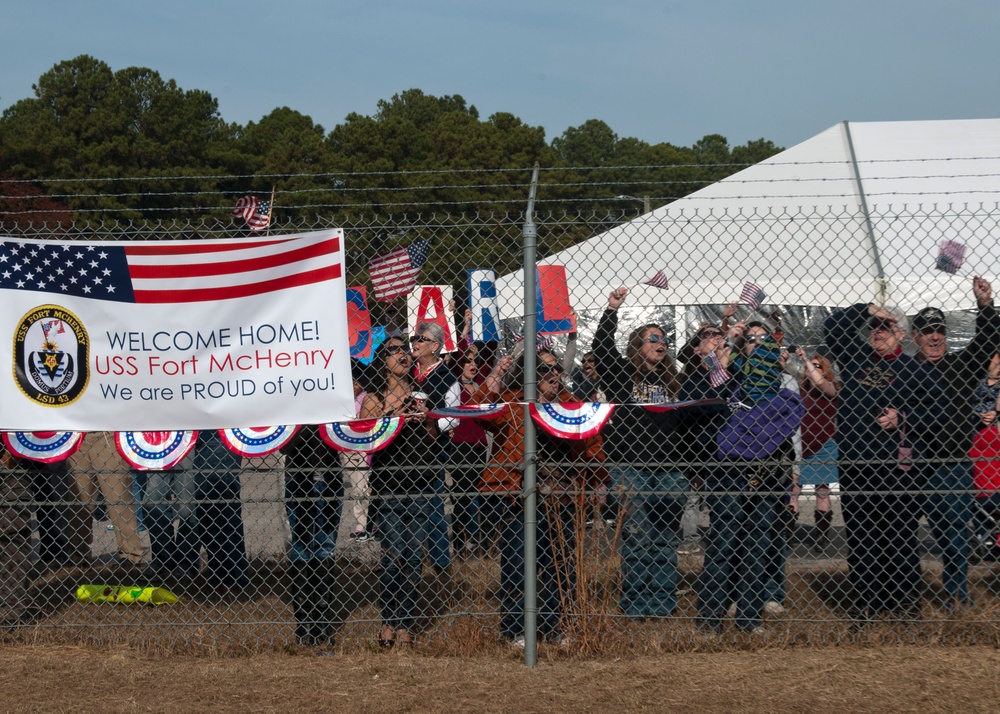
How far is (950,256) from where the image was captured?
594 cm

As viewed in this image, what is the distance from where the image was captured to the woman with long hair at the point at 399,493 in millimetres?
5074

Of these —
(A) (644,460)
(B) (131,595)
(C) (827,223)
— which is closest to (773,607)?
(A) (644,460)

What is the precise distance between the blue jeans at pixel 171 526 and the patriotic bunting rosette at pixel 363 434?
1.65 m

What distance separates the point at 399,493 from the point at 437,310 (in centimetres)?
104

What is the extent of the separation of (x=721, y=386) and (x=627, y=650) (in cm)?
149

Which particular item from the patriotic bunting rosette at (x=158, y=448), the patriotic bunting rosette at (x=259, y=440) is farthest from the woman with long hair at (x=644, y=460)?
the patriotic bunting rosette at (x=158, y=448)

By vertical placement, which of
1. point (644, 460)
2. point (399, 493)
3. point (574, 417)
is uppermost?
point (574, 417)

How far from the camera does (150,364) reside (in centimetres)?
481

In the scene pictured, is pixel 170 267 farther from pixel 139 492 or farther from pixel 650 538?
pixel 650 538

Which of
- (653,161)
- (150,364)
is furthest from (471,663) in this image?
(653,161)

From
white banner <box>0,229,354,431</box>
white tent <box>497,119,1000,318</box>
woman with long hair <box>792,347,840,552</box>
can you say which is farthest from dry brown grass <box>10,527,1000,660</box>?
white tent <box>497,119,1000,318</box>

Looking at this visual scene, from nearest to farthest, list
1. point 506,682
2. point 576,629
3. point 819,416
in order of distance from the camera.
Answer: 1. point 506,682
2. point 576,629
3. point 819,416

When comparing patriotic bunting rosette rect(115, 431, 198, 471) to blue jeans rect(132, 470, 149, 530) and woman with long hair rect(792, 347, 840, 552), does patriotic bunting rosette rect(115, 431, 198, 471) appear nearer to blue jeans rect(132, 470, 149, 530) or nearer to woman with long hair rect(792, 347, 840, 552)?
blue jeans rect(132, 470, 149, 530)

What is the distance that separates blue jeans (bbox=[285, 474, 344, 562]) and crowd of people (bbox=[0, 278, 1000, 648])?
0.05 feet
